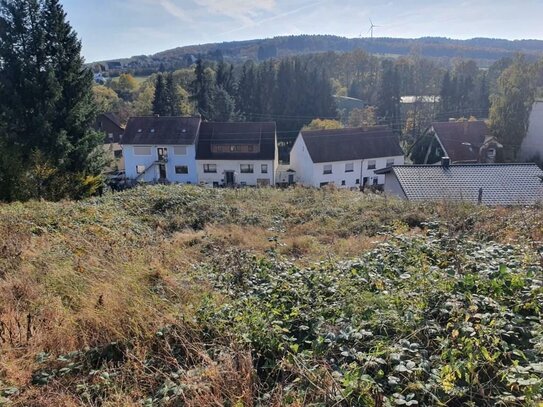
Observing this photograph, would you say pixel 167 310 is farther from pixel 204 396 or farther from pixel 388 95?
pixel 388 95

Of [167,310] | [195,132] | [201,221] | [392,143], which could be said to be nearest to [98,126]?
[195,132]

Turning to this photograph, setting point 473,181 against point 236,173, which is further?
point 236,173

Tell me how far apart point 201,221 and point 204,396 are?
24.9ft

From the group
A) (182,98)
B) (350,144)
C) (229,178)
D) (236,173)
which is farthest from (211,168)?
(182,98)

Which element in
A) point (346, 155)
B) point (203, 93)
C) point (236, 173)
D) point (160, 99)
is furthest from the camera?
point (203, 93)

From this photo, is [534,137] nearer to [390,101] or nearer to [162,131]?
[390,101]

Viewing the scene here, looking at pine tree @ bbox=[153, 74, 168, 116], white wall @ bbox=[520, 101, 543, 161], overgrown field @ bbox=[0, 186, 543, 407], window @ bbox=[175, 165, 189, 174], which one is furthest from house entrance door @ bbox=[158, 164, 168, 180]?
white wall @ bbox=[520, 101, 543, 161]

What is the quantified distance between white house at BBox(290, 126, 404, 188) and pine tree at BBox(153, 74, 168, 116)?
19636mm

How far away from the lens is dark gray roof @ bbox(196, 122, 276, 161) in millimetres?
30516

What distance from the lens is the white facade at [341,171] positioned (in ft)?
96.0

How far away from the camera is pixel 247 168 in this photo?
30.7 metres

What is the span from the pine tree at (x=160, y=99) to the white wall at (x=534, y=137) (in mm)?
36305

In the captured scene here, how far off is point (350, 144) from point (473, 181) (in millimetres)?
15000

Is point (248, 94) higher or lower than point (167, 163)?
higher
